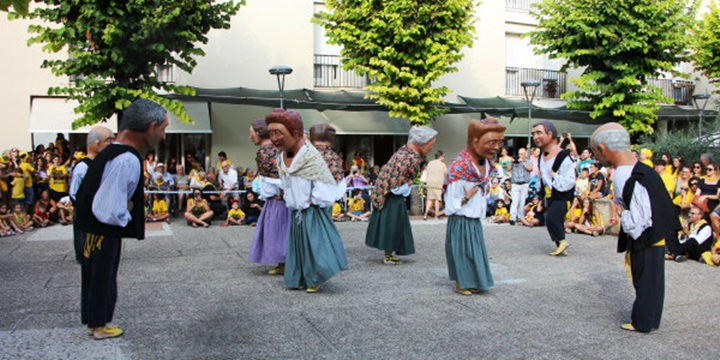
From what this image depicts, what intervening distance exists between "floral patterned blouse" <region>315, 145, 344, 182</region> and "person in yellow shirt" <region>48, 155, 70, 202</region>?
776cm

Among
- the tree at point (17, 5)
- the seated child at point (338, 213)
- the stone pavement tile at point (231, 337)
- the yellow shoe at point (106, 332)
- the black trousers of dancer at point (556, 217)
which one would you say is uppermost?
the tree at point (17, 5)

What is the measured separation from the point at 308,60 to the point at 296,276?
44.4 ft

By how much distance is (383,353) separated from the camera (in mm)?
4980

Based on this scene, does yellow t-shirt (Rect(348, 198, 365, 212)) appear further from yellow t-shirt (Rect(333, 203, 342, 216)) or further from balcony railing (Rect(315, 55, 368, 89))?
balcony railing (Rect(315, 55, 368, 89))

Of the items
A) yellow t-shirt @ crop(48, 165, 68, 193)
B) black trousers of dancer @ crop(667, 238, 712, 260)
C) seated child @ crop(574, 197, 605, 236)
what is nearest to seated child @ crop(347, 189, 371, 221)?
seated child @ crop(574, 197, 605, 236)

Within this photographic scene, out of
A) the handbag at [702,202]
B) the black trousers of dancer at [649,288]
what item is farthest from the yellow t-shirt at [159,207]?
the black trousers of dancer at [649,288]

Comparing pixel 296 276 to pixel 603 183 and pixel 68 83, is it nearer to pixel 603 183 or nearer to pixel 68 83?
pixel 603 183

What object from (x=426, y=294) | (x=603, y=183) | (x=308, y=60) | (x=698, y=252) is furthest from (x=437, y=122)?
(x=426, y=294)

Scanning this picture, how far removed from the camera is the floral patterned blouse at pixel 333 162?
8.02 meters

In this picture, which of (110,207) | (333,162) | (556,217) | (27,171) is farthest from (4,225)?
(556,217)

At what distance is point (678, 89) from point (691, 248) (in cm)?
1923

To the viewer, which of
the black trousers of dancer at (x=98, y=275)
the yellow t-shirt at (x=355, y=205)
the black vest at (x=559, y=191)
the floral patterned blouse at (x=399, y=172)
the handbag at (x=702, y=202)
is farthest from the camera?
the yellow t-shirt at (x=355, y=205)

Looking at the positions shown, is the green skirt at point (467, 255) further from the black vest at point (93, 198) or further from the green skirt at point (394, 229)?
the black vest at point (93, 198)

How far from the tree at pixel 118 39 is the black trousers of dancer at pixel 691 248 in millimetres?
8946
